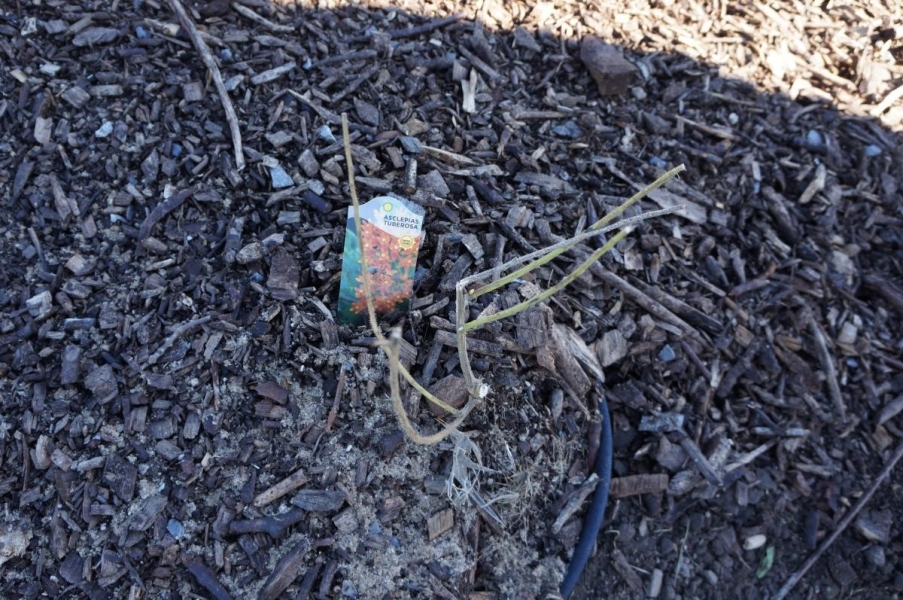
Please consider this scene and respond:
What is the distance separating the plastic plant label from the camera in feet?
6.97

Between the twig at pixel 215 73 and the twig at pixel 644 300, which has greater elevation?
the twig at pixel 215 73

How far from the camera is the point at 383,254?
2.14m

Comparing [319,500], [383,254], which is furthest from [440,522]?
[383,254]

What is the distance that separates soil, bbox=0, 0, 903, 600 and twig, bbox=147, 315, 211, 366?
0.04ft

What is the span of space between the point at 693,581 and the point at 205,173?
226 centimetres

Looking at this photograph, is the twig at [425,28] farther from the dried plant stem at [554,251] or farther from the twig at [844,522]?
the twig at [844,522]

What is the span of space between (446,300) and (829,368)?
1611 millimetres

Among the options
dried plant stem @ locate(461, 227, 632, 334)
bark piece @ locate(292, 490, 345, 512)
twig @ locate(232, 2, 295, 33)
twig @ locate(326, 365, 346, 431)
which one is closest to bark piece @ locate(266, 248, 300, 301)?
twig @ locate(326, 365, 346, 431)

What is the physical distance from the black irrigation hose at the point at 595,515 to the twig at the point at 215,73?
1563mm

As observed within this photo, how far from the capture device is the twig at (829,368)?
2699 millimetres

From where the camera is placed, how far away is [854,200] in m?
2.98

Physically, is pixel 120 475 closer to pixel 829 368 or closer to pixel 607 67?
pixel 607 67

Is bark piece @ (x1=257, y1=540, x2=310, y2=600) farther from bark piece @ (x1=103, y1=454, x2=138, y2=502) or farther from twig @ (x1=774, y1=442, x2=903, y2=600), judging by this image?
twig @ (x1=774, y1=442, x2=903, y2=600)

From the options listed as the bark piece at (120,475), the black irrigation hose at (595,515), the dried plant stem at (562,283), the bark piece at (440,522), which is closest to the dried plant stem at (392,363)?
the dried plant stem at (562,283)
